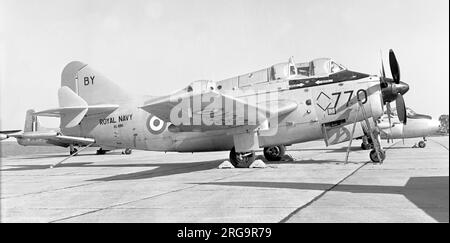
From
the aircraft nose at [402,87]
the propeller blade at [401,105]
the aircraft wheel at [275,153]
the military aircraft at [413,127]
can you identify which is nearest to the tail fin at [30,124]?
the aircraft wheel at [275,153]

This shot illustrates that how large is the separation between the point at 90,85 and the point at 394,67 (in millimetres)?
12433

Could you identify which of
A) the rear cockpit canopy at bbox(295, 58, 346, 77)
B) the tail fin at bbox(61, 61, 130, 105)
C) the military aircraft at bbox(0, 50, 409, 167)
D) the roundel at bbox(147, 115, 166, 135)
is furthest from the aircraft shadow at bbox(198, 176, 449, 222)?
the tail fin at bbox(61, 61, 130, 105)

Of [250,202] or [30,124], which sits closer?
[250,202]

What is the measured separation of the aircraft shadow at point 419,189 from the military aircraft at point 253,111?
3.88 m

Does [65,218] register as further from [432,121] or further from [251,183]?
[432,121]

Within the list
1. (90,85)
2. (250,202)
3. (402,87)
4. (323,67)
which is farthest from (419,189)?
(90,85)

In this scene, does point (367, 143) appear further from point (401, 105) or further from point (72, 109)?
point (72, 109)

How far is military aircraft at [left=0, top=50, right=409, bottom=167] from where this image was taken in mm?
13172

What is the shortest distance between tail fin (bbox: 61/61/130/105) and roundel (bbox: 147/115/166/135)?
1.78 m

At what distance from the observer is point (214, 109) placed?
42.0ft

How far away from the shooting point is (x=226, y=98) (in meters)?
12.4

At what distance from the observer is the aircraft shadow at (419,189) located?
5707 millimetres
